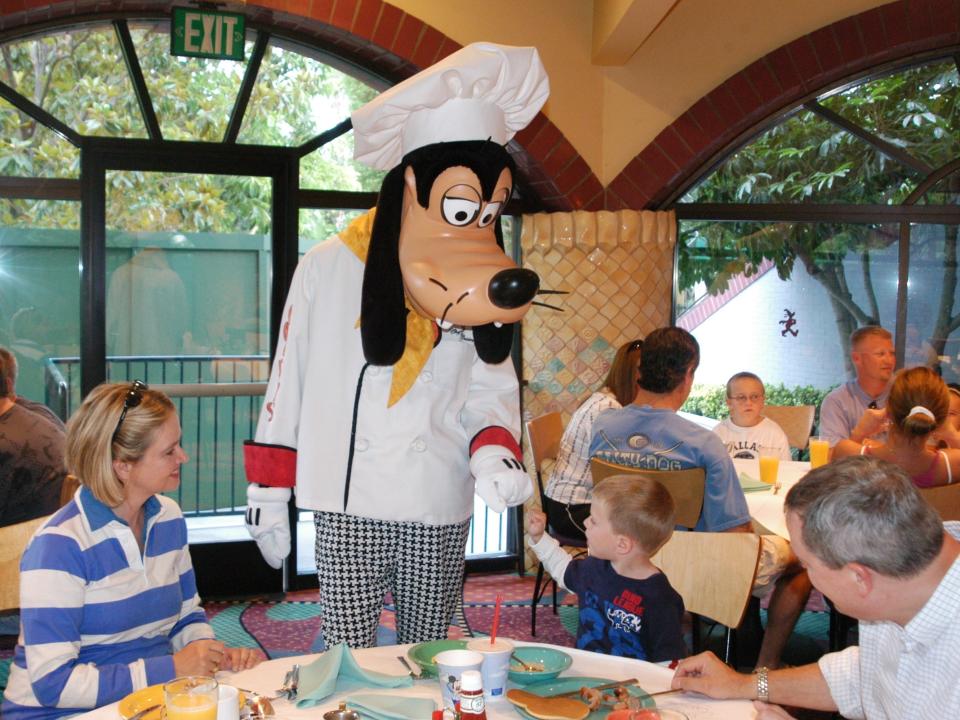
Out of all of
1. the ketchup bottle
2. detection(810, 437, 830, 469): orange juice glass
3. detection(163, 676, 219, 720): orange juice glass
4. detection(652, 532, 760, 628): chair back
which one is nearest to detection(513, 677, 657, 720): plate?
the ketchup bottle

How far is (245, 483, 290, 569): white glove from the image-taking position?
8.26 feet

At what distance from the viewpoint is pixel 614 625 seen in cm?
254

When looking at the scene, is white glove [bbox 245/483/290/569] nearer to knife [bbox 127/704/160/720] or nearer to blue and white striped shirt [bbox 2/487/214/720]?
blue and white striped shirt [bbox 2/487/214/720]

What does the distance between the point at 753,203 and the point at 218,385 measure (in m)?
3.02

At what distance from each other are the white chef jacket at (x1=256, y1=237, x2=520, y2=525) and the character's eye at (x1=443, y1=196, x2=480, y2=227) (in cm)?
26

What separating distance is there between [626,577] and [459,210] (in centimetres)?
98

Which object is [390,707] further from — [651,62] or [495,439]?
[651,62]

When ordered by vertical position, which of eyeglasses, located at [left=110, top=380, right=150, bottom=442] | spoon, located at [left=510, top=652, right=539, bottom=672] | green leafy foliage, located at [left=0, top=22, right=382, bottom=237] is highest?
green leafy foliage, located at [left=0, top=22, right=382, bottom=237]

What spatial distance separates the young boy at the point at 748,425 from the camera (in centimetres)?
482

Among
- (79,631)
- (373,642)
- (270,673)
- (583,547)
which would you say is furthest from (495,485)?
(583,547)

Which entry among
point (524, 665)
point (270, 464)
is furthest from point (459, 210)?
point (524, 665)

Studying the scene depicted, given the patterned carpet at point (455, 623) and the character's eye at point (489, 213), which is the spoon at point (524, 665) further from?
the patterned carpet at point (455, 623)

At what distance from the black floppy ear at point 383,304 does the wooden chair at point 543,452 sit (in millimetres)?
2069

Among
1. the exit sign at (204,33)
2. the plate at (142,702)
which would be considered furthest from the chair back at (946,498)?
the exit sign at (204,33)
